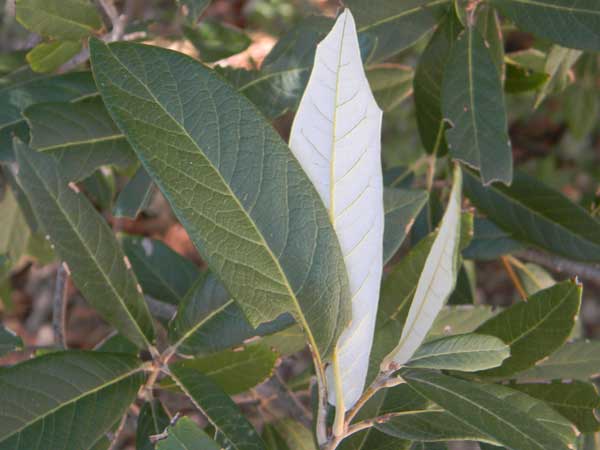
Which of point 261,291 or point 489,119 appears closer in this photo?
point 261,291

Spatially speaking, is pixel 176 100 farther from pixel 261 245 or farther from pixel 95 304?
pixel 95 304

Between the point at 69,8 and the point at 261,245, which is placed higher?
the point at 69,8

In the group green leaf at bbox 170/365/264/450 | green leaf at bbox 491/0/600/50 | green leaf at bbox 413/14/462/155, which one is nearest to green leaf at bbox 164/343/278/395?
green leaf at bbox 170/365/264/450

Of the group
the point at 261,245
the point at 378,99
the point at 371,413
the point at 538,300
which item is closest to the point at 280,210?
the point at 261,245

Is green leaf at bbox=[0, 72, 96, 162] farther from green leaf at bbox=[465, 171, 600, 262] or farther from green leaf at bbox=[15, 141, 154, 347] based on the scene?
green leaf at bbox=[465, 171, 600, 262]

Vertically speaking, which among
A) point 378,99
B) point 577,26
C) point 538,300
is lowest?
point 538,300

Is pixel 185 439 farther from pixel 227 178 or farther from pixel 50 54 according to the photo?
pixel 50 54

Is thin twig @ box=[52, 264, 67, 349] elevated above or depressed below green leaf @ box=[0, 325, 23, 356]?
below

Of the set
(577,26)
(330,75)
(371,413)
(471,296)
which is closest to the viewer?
(330,75)
